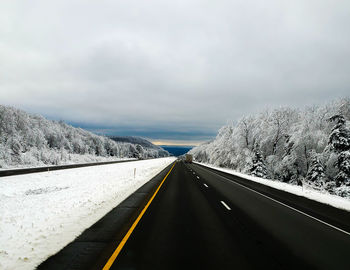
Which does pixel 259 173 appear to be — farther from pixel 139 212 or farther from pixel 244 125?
pixel 139 212

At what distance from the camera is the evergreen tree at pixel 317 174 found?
2378 centimetres

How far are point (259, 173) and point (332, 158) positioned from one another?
1053 cm

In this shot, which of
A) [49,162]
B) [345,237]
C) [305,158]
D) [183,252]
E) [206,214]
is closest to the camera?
[183,252]

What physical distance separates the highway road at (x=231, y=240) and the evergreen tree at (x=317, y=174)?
694 inches

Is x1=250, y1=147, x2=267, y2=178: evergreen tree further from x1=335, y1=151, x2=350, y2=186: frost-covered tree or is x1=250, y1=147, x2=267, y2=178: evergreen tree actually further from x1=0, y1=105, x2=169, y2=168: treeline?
x1=0, y1=105, x2=169, y2=168: treeline

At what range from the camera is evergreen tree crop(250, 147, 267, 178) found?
31384 mm

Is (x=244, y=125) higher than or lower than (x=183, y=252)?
higher

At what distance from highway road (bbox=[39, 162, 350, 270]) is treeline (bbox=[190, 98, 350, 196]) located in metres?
14.2

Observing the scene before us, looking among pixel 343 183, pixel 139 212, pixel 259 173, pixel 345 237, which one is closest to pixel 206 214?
pixel 139 212

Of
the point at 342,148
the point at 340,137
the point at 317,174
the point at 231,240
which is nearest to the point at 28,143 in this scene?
the point at 317,174

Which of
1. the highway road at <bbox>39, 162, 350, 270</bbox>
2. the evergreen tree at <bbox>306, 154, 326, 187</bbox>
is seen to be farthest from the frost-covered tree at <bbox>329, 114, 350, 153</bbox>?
the highway road at <bbox>39, 162, 350, 270</bbox>

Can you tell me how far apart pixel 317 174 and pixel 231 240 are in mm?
24009

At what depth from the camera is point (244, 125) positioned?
146 feet

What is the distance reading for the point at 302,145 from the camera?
27969 mm
